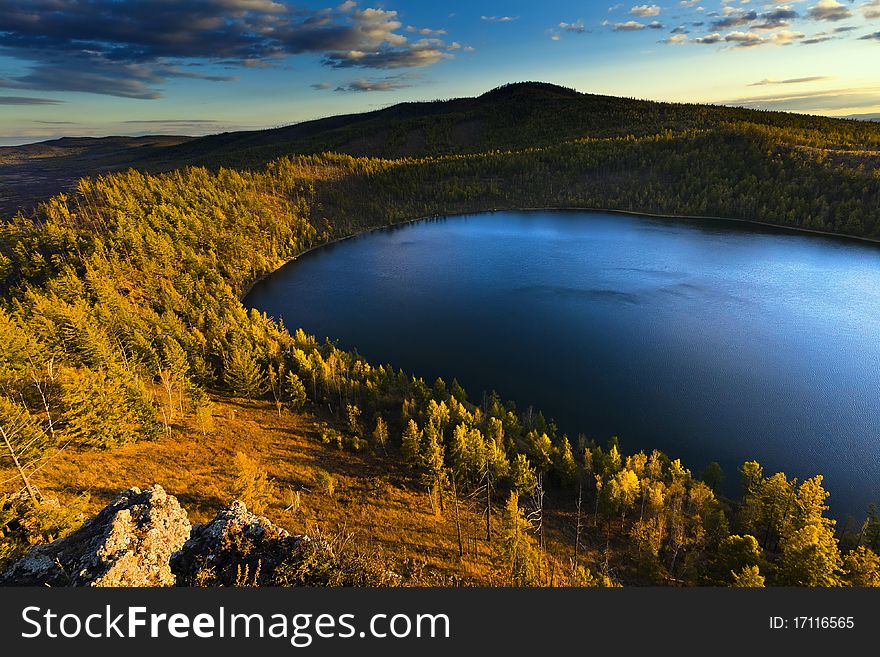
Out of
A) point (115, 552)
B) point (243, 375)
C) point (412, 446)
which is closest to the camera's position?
point (115, 552)

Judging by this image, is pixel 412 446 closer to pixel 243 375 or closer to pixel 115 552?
pixel 243 375

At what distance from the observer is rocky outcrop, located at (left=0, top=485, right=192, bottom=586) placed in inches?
604

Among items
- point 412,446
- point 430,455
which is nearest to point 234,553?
point 430,455

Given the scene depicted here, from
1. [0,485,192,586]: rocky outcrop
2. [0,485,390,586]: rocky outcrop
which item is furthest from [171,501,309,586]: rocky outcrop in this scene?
[0,485,192,586]: rocky outcrop

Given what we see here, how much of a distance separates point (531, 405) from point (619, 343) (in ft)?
110

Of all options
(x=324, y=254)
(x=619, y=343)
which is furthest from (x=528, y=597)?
(x=324, y=254)

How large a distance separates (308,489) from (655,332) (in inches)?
3432

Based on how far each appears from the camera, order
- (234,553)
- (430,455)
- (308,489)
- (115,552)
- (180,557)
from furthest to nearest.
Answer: (430,455), (308,489), (180,557), (234,553), (115,552)

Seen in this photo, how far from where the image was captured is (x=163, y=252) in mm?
126312

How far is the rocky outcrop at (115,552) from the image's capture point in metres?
15.3

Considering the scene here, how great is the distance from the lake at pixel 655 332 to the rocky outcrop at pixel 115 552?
210 ft

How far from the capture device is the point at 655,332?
101m

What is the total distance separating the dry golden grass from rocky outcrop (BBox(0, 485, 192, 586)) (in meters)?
21.7

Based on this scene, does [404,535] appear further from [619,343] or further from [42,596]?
[619,343]
